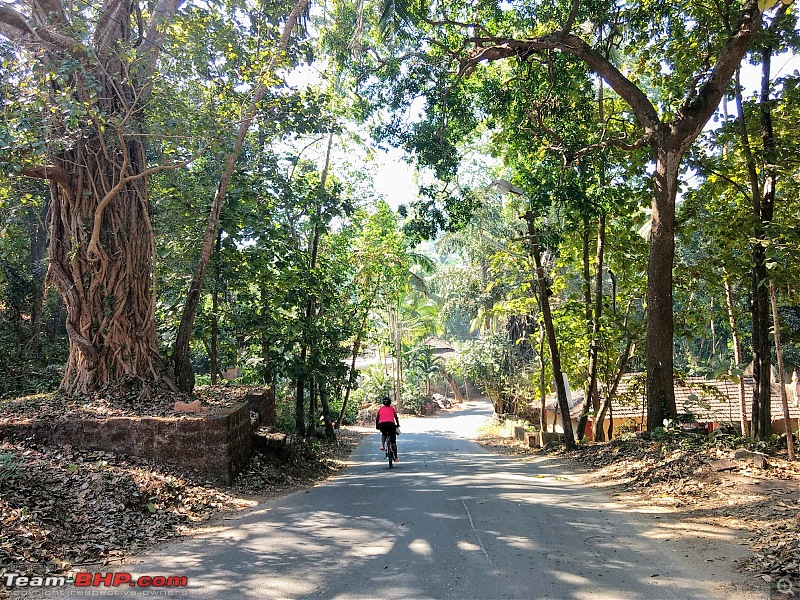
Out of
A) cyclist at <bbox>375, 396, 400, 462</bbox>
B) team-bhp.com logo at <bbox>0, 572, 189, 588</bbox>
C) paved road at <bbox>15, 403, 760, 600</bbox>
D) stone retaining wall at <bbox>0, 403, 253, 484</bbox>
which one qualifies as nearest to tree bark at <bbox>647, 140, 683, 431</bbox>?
paved road at <bbox>15, 403, 760, 600</bbox>

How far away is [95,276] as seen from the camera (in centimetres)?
944

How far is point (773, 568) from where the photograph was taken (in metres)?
4.34

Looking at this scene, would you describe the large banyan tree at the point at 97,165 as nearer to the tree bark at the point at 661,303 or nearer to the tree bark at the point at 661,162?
the tree bark at the point at 661,162

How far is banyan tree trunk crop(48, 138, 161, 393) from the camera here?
9344 mm

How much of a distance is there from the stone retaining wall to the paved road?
1146mm

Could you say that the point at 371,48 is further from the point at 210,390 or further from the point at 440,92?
the point at 210,390

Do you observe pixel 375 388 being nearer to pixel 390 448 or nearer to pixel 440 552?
pixel 390 448

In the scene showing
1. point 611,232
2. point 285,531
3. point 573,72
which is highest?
point 573,72

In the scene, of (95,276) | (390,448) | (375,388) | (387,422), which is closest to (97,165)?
(95,276)

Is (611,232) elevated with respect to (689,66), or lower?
lower

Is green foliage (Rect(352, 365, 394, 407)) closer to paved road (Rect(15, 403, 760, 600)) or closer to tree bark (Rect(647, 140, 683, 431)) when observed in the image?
tree bark (Rect(647, 140, 683, 431))

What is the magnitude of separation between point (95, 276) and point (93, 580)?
241 inches

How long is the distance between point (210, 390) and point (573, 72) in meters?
10.1

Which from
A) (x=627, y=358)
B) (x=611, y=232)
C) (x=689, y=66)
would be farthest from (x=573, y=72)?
(x=627, y=358)
